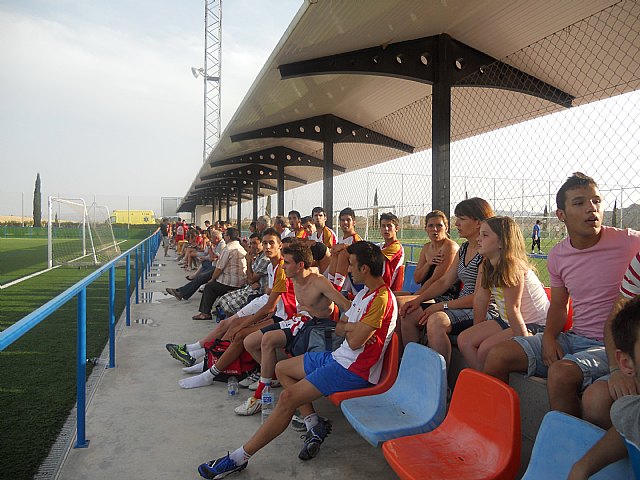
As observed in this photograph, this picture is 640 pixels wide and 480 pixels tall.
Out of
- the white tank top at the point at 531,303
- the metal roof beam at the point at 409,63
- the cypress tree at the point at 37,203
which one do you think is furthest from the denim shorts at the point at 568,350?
the cypress tree at the point at 37,203

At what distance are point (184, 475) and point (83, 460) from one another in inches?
25.2

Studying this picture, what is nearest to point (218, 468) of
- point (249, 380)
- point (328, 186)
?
point (249, 380)

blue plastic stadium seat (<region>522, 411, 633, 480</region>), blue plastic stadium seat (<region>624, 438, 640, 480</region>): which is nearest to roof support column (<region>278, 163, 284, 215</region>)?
blue plastic stadium seat (<region>522, 411, 633, 480</region>)

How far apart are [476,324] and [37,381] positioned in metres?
3.68

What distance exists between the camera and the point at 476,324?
3.15 metres

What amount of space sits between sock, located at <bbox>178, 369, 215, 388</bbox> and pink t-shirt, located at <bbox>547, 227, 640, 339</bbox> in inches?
116

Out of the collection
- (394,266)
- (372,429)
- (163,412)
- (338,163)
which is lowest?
(163,412)

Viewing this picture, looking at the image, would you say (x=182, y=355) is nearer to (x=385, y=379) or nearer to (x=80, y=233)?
(x=385, y=379)

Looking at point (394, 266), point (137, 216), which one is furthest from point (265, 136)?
point (137, 216)

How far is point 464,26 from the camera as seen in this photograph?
503 centimetres

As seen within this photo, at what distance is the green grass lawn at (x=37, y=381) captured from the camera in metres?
3.05

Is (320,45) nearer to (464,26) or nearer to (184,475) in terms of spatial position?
(464,26)

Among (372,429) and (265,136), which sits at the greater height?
(265,136)

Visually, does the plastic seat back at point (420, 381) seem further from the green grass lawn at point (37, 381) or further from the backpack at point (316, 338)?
the green grass lawn at point (37, 381)
